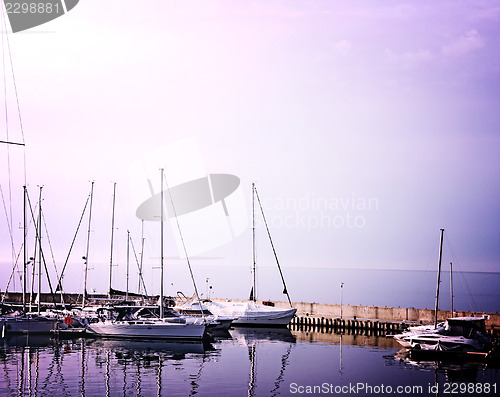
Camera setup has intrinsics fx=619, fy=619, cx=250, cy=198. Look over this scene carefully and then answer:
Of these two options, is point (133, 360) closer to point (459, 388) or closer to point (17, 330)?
point (17, 330)

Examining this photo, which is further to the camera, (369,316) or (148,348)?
(369,316)

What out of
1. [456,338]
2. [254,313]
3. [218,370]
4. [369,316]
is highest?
[456,338]

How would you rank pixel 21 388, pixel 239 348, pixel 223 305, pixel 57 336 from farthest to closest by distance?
pixel 223 305 → pixel 57 336 → pixel 239 348 → pixel 21 388

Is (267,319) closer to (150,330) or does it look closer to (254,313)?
(254,313)

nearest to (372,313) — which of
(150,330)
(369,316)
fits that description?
(369,316)

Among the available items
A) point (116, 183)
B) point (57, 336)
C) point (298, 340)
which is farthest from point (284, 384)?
point (116, 183)

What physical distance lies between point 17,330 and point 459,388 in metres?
37.2

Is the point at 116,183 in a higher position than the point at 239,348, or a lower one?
higher

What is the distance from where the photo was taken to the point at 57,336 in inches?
2106

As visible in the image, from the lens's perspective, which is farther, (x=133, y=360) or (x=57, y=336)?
(x=57, y=336)

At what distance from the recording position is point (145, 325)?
5178cm

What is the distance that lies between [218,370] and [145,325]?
1494 cm

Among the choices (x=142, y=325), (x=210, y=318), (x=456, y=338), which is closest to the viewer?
(x=456, y=338)

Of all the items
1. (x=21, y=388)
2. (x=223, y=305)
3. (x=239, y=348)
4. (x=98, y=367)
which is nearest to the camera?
(x=21, y=388)
